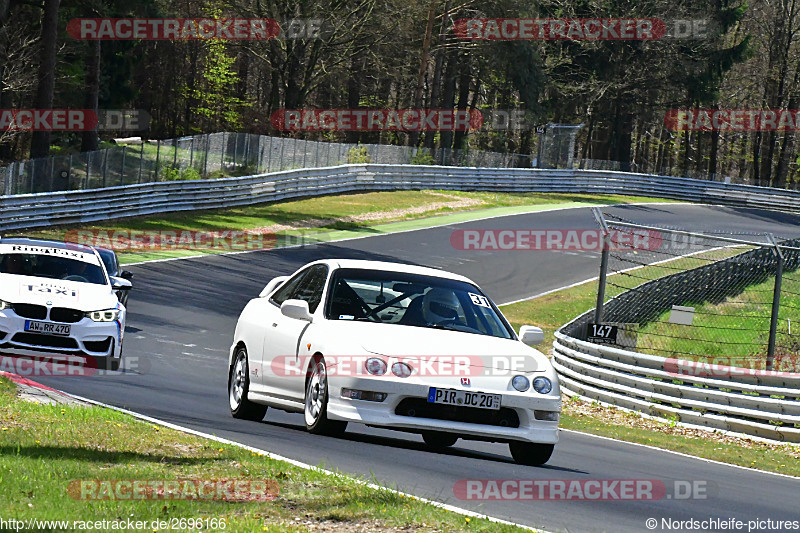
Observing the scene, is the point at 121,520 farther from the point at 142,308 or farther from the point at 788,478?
the point at 142,308

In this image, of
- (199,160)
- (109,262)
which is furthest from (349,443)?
(199,160)

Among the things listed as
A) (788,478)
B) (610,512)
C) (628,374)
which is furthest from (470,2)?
(610,512)

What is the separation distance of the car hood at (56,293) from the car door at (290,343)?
4661 mm

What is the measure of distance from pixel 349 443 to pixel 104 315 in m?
6.18

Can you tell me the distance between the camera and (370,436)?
419 inches

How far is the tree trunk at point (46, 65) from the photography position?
3872 cm

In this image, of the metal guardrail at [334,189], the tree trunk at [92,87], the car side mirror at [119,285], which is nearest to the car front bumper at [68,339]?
the car side mirror at [119,285]

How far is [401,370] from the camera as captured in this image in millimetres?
9055

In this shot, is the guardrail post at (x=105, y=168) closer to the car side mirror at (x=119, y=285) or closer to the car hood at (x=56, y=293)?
the car side mirror at (x=119, y=285)

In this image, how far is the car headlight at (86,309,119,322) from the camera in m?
14.7

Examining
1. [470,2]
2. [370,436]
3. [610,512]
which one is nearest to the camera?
[610,512]

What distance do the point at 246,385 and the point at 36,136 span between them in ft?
101

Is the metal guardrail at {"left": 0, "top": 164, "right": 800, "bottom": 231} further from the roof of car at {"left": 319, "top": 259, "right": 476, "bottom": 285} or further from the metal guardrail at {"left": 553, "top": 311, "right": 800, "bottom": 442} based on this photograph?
the roof of car at {"left": 319, "top": 259, "right": 476, "bottom": 285}

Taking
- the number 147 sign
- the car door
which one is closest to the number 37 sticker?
the car door
